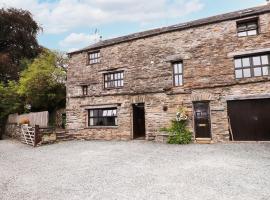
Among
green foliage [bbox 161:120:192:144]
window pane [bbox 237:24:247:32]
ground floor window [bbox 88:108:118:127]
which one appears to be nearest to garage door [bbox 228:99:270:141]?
green foliage [bbox 161:120:192:144]

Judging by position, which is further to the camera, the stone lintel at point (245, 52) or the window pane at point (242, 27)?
the window pane at point (242, 27)

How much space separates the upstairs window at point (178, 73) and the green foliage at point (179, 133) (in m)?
2.84

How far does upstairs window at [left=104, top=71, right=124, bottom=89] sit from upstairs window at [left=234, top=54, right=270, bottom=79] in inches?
331

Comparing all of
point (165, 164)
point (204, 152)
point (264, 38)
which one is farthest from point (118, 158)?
point (264, 38)

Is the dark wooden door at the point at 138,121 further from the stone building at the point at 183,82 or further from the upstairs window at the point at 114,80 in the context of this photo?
the upstairs window at the point at 114,80

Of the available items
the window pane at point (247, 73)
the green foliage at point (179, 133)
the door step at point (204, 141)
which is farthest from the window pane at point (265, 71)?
the green foliage at point (179, 133)

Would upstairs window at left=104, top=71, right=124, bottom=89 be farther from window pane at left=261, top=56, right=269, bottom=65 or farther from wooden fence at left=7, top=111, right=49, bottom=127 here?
window pane at left=261, top=56, right=269, bottom=65

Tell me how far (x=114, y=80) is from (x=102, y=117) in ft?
10.5

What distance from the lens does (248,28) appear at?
12.6 meters

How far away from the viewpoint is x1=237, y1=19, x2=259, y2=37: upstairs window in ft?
41.0

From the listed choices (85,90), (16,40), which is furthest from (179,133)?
(16,40)

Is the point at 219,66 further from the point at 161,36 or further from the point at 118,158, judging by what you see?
the point at 118,158

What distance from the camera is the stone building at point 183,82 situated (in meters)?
11.9

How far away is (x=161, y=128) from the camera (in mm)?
13625
